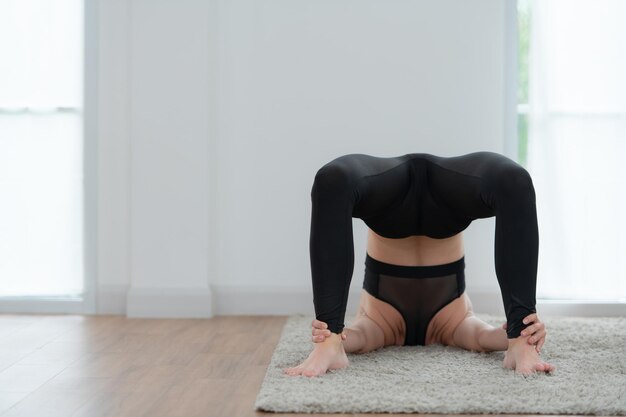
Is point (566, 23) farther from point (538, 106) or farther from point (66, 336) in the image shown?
point (66, 336)

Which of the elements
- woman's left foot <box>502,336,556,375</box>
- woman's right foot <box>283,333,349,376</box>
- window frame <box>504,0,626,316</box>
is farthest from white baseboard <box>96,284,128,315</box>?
woman's left foot <box>502,336,556,375</box>

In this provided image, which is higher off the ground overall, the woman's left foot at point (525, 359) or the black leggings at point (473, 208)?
the black leggings at point (473, 208)

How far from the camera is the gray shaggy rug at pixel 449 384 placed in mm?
1900

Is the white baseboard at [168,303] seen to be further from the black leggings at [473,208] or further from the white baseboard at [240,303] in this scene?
the black leggings at [473,208]

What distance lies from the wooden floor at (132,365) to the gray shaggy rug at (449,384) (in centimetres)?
11

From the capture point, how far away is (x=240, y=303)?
3.66m

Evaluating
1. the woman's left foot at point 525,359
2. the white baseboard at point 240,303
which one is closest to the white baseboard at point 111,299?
the white baseboard at point 240,303

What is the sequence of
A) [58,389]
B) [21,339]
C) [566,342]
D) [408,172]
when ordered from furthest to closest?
[21,339] < [566,342] < [408,172] < [58,389]

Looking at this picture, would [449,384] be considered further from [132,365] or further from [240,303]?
[240,303]

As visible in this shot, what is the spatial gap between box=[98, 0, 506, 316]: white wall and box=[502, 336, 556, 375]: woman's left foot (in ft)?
4.62

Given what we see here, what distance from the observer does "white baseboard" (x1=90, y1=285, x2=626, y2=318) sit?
3.57 meters

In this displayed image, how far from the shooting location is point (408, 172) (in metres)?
2.49

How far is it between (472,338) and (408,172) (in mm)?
571

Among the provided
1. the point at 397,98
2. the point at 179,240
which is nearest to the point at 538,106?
the point at 397,98
